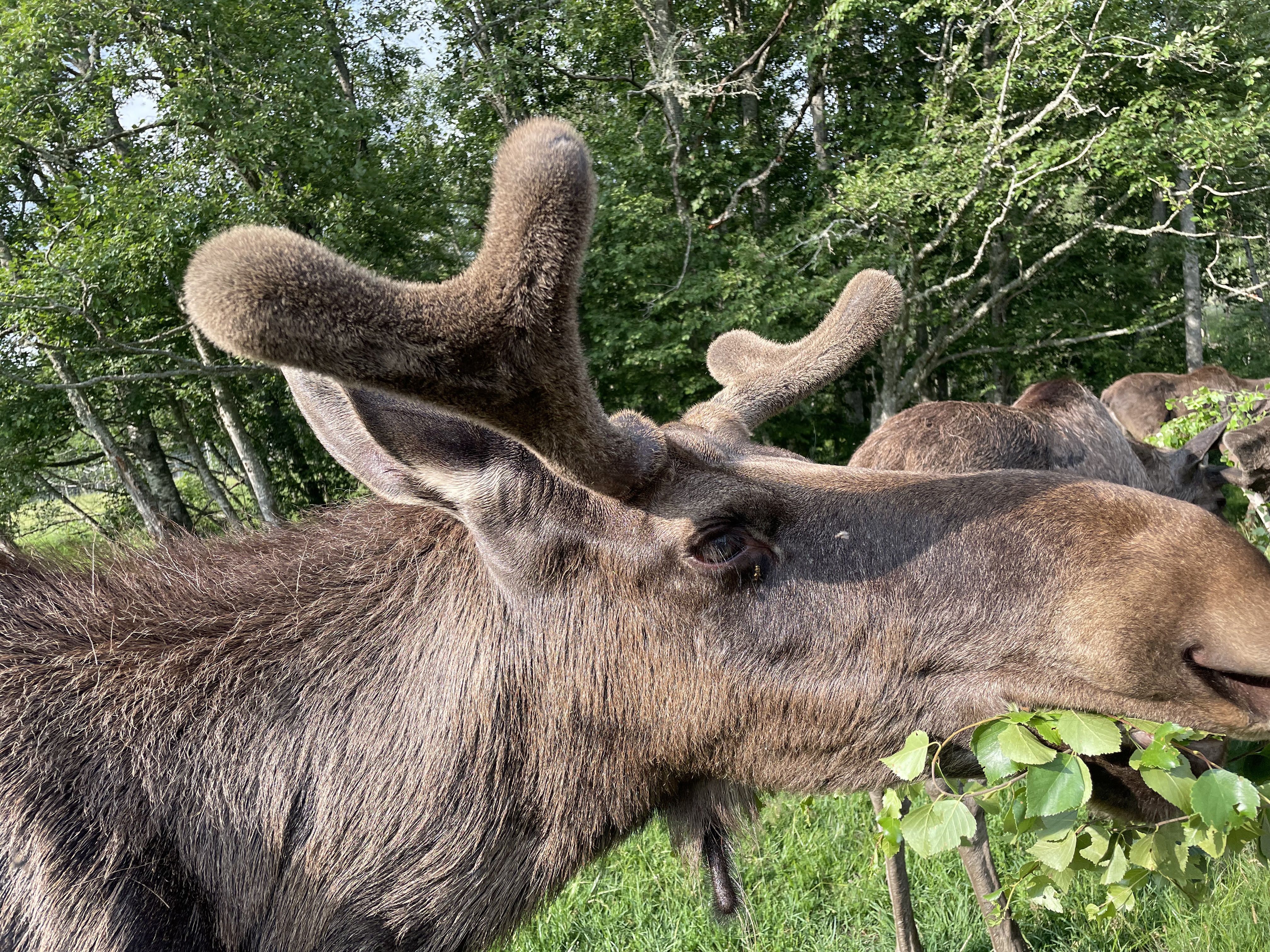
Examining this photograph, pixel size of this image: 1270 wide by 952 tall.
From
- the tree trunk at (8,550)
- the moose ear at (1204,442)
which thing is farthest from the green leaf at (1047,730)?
the moose ear at (1204,442)

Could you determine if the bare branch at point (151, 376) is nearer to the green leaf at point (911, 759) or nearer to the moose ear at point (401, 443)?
the moose ear at point (401, 443)

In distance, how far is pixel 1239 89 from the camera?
21719 millimetres

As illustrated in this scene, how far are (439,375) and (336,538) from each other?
3.38 ft

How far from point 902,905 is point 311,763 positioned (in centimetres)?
314

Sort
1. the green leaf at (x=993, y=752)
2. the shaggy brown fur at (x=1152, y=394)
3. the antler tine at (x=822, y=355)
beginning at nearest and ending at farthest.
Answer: the green leaf at (x=993, y=752) < the antler tine at (x=822, y=355) < the shaggy brown fur at (x=1152, y=394)

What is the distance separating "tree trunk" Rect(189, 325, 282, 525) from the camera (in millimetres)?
19484

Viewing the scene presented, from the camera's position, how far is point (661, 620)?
2207 millimetres

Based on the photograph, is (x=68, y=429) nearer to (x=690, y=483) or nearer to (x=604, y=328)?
(x=604, y=328)

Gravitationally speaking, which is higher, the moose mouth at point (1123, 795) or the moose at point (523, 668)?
the moose at point (523, 668)

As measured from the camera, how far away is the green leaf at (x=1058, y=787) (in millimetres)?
1854

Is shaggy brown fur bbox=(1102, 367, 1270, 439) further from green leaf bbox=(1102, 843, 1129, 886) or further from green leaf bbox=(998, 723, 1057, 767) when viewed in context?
green leaf bbox=(998, 723, 1057, 767)

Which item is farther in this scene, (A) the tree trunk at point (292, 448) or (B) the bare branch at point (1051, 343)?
(A) the tree trunk at point (292, 448)

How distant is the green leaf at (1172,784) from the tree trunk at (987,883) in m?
2.07

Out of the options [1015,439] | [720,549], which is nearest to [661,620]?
[720,549]
